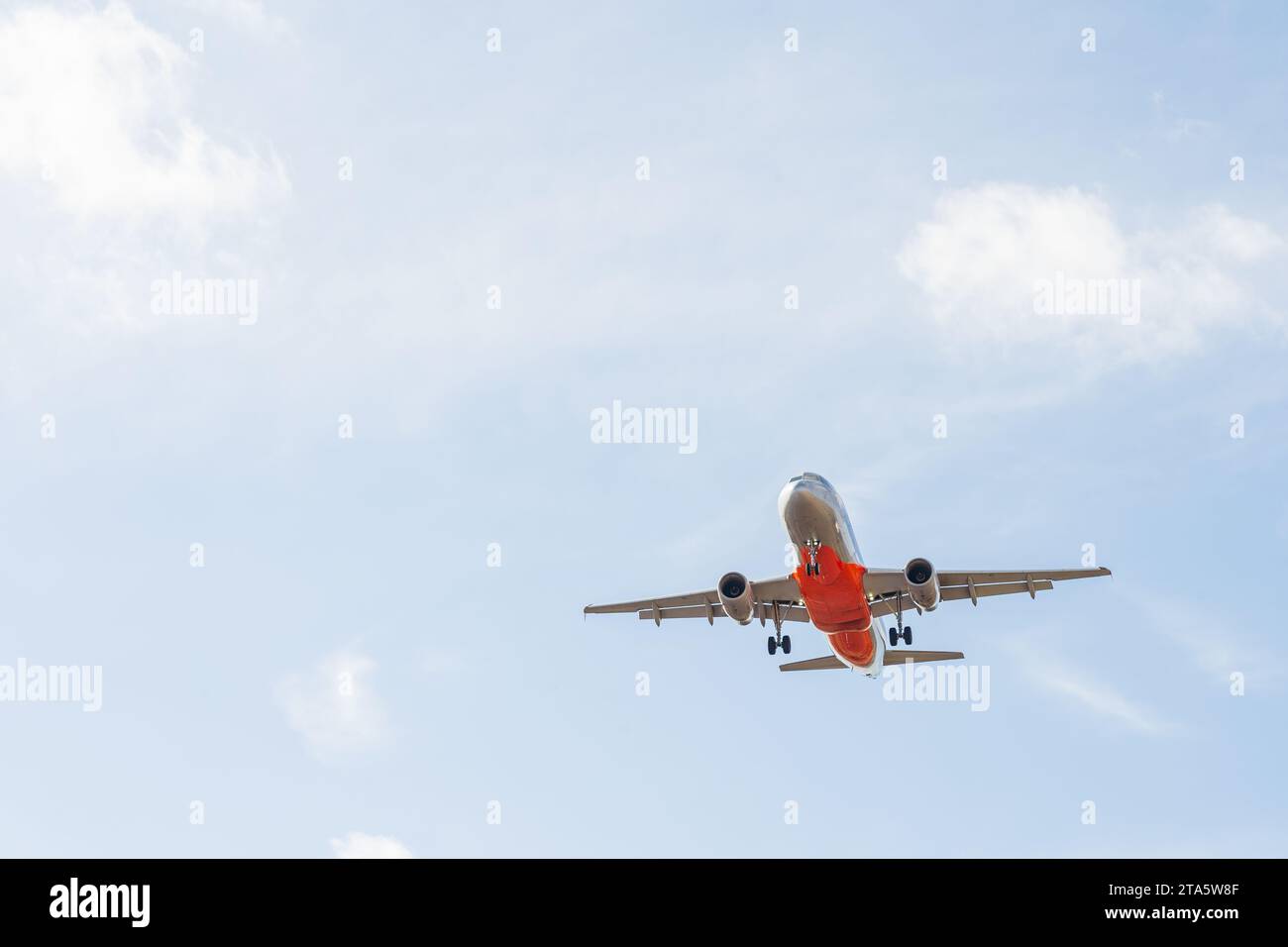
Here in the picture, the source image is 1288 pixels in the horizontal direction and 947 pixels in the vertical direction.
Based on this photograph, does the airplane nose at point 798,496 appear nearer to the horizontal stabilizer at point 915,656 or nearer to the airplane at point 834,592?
the airplane at point 834,592

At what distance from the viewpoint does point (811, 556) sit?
50.1m

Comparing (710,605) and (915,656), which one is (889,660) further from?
(710,605)

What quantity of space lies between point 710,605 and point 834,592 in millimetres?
8439

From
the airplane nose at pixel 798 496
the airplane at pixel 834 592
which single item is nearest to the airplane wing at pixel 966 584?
the airplane at pixel 834 592

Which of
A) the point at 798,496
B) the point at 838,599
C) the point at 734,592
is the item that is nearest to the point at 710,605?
the point at 734,592

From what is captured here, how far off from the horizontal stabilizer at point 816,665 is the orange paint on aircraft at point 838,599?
12.6 ft

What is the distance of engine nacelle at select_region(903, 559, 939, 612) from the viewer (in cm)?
5269

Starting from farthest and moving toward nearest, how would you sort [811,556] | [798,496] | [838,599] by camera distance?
[838,599] < [811,556] < [798,496]

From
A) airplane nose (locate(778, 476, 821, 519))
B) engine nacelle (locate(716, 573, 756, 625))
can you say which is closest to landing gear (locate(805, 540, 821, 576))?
airplane nose (locate(778, 476, 821, 519))

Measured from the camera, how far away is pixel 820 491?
49.3m

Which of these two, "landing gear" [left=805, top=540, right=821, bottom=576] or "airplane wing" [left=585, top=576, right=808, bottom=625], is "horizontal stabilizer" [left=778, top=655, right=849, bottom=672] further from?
"landing gear" [left=805, top=540, right=821, bottom=576]
